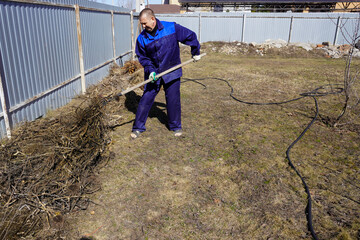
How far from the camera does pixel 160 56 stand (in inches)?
165

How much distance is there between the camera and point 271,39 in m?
16.9

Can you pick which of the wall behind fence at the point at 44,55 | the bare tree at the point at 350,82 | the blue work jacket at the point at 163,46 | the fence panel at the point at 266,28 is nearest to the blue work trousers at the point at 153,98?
the blue work jacket at the point at 163,46

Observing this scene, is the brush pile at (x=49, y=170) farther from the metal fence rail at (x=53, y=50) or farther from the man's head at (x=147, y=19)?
the man's head at (x=147, y=19)

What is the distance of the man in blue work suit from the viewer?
13.3ft

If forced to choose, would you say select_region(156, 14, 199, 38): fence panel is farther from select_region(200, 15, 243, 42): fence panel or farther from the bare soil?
the bare soil

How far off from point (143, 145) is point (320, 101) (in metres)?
4.47

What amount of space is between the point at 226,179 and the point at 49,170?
1967 millimetres

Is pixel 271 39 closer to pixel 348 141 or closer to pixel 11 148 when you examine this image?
pixel 348 141

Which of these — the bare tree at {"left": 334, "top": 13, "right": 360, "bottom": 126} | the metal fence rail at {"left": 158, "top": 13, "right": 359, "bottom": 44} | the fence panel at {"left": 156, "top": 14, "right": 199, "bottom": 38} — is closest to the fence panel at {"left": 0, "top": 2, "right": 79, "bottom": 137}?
the bare tree at {"left": 334, "top": 13, "right": 360, "bottom": 126}

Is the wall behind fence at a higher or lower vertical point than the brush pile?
higher

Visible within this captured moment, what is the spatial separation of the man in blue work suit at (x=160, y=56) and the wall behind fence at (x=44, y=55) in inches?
66.6

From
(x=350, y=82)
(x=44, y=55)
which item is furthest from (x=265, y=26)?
(x=44, y=55)

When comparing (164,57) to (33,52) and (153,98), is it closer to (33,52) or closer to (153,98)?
(153,98)

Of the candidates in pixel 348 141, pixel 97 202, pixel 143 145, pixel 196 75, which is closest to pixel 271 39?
pixel 196 75
